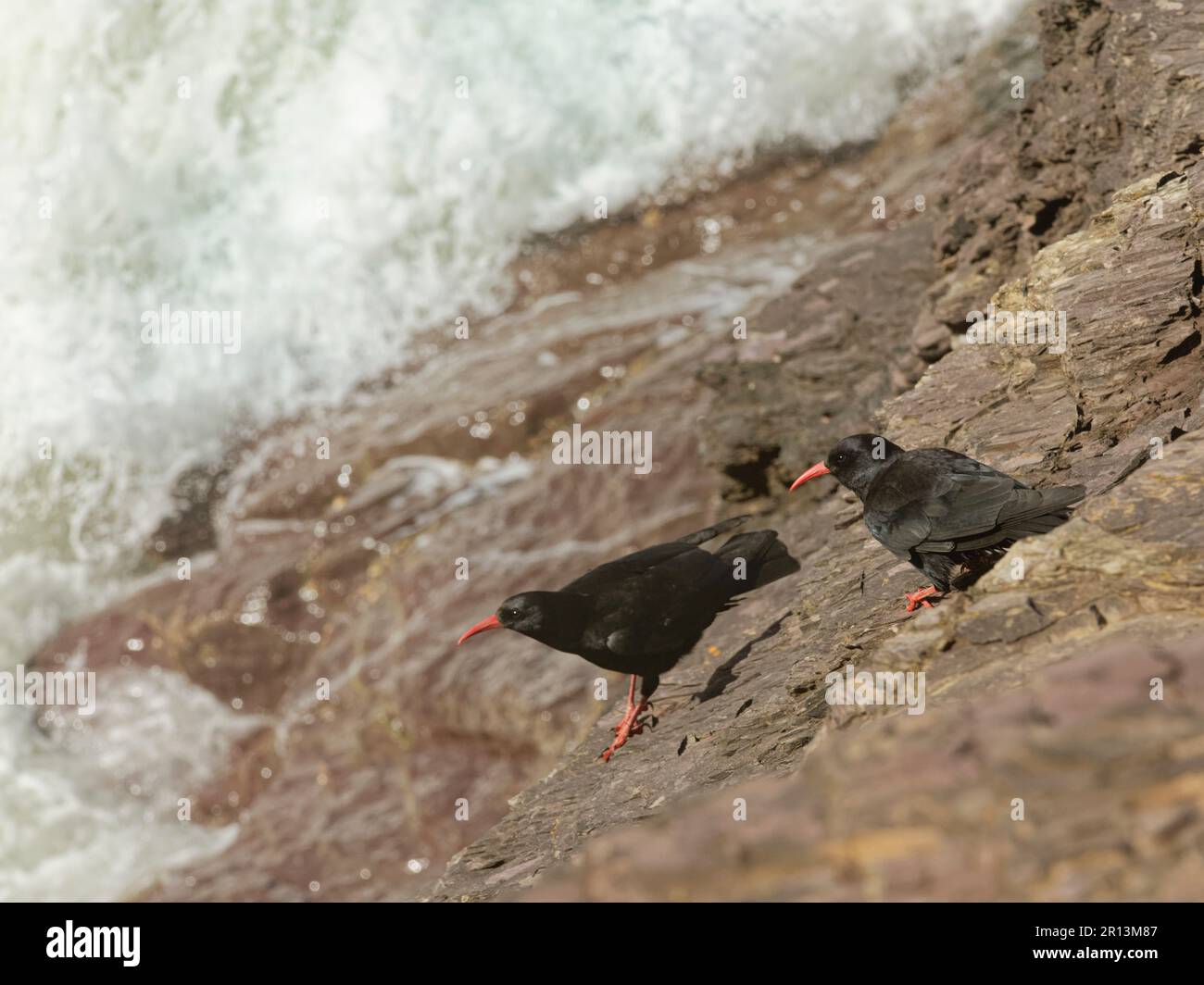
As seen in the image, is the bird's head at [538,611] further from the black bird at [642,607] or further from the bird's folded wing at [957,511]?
the bird's folded wing at [957,511]

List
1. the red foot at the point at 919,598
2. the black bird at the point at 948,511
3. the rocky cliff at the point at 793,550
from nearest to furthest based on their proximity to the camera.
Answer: the rocky cliff at the point at 793,550
the black bird at the point at 948,511
the red foot at the point at 919,598

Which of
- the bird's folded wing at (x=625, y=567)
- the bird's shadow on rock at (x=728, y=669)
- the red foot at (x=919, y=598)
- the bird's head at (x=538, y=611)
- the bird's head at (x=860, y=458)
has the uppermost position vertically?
the bird's head at (x=860, y=458)

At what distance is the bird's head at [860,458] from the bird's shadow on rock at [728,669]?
4.41 ft

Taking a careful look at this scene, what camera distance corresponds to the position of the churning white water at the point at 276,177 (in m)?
17.5

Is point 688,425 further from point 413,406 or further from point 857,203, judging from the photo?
point 857,203

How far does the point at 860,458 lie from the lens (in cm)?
653

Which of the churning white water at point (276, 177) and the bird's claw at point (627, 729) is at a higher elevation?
the churning white water at point (276, 177)

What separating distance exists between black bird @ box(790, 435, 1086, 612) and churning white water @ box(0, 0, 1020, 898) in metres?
12.3

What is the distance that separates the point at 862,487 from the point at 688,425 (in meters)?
6.35

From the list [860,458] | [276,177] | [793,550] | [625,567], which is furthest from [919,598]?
[276,177]

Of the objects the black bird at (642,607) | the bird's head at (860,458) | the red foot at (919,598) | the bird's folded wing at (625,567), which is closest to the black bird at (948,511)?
the red foot at (919,598)

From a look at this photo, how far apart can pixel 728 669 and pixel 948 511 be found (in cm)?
238
